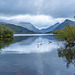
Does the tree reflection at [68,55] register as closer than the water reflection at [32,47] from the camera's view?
Yes

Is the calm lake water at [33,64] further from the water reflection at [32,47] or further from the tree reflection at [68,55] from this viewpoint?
the water reflection at [32,47]

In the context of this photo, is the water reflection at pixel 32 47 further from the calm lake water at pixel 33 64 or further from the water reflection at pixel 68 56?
the water reflection at pixel 68 56

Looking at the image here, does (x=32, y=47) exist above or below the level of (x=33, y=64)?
above

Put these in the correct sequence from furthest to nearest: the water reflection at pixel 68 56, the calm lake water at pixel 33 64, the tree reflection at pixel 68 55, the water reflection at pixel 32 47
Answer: the water reflection at pixel 32 47 → the tree reflection at pixel 68 55 → the water reflection at pixel 68 56 → the calm lake water at pixel 33 64

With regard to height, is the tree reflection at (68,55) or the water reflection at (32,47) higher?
the water reflection at (32,47)

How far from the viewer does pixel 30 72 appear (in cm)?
1809

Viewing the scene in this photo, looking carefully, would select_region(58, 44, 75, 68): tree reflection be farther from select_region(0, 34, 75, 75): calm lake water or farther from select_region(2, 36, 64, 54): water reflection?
select_region(2, 36, 64, 54): water reflection

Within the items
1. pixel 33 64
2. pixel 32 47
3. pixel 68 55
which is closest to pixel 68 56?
pixel 68 55

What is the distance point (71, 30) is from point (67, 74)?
82.8ft

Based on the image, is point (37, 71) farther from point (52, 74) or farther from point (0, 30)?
point (0, 30)

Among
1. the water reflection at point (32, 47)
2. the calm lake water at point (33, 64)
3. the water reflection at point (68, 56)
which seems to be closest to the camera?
the calm lake water at point (33, 64)

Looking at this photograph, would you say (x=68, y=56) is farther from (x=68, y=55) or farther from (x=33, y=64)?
(x=33, y=64)

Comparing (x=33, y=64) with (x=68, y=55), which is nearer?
(x=33, y=64)

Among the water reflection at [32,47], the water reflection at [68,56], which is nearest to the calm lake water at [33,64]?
the water reflection at [68,56]
